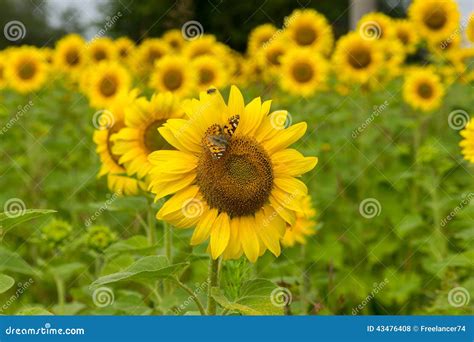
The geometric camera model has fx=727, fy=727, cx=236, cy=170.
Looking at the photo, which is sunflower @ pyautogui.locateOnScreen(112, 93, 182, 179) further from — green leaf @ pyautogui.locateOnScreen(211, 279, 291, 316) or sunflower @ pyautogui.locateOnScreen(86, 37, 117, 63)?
sunflower @ pyautogui.locateOnScreen(86, 37, 117, 63)

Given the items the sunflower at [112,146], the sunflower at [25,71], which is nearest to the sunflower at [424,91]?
the sunflower at [25,71]

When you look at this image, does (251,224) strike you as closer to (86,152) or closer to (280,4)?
(86,152)

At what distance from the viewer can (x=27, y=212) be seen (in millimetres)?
1342

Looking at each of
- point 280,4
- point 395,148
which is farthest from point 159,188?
point 280,4

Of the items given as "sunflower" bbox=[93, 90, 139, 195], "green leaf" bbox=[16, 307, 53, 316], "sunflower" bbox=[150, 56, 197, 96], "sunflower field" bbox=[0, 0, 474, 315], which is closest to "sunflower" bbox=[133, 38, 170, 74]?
"sunflower field" bbox=[0, 0, 474, 315]

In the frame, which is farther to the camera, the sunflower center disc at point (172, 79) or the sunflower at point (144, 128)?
the sunflower center disc at point (172, 79)

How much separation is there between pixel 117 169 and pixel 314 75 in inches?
92.4

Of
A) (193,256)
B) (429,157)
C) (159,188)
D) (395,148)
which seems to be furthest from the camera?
(395,148)

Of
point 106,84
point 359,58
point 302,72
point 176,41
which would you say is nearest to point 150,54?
point 176,41

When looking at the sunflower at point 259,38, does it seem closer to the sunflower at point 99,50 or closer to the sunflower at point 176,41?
the sunflower at point 176,41

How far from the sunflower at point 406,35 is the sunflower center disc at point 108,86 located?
5.62ft

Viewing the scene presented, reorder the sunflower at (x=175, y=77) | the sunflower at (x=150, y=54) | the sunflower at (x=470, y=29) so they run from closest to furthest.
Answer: the sunflower at (x=470, y=29)
the sunflower at (x=175, y=77)
the sunflower at (x=150, y=54)

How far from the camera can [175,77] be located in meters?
3.51

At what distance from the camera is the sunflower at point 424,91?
4055 millimetres
